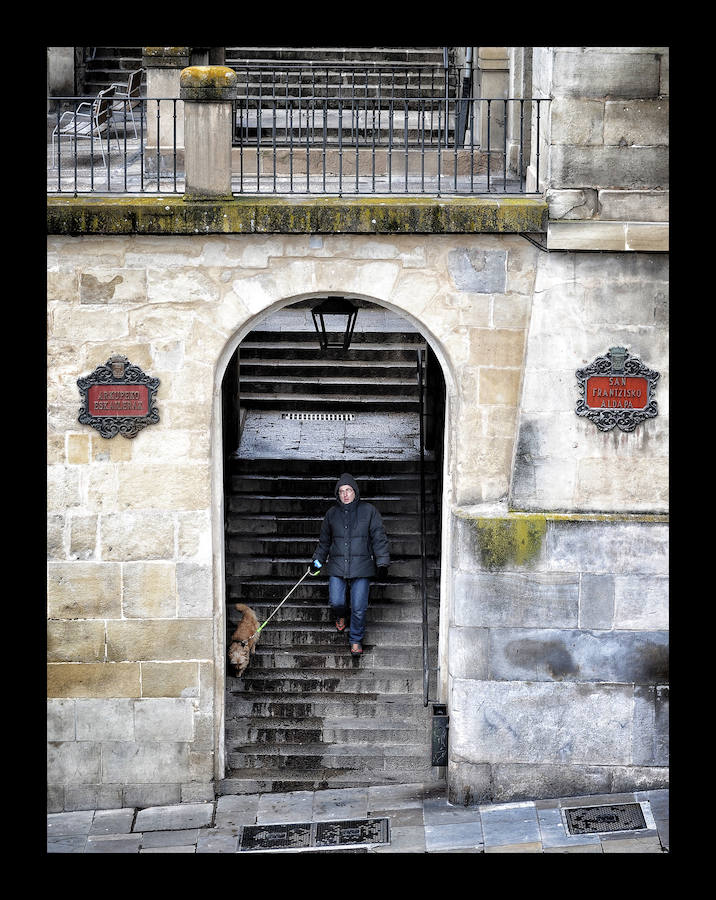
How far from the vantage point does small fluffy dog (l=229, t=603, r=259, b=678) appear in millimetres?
12258

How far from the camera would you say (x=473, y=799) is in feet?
37.0

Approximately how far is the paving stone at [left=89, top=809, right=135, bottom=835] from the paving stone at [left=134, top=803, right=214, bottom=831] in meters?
0.07

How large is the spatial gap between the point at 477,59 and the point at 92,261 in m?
4.87

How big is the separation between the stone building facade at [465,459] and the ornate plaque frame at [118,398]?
83 mm

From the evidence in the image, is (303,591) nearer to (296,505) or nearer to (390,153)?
(296,505)

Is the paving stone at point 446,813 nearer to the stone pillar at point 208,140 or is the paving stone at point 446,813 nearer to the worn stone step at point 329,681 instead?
the worn stone step at point 329,681

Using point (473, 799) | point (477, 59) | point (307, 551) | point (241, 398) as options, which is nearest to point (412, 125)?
point (477, 59)

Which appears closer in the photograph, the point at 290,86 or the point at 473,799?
the point at 473,799

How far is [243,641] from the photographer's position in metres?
12.3

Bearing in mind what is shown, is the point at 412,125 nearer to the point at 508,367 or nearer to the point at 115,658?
the point at 508,367

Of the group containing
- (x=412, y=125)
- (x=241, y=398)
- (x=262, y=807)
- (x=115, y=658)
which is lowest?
(x=262, y=807)

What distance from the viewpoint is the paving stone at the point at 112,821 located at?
1110cm

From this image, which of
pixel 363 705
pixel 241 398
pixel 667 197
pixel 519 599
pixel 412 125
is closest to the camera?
pixel 667 197

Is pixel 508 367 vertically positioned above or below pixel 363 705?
above
